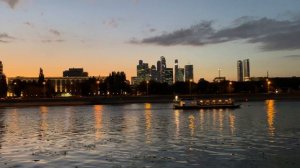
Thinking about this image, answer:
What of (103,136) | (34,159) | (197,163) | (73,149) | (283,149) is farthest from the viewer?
(103,136)

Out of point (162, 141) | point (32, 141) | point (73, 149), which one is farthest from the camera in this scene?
point (32, 141)

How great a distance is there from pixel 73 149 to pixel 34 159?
22.3 feet

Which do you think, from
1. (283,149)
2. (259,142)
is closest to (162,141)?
(259,142)

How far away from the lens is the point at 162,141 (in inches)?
2087

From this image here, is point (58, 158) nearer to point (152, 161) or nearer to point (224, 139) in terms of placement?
point (152, 161)

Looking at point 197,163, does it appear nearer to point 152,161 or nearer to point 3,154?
point 152,161

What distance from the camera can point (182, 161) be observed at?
37.8m

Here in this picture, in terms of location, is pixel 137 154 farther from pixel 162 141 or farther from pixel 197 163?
pixel 162 141

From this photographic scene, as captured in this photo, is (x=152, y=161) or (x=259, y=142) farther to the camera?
(x=259, y=142)

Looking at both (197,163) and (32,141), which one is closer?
(197,163)

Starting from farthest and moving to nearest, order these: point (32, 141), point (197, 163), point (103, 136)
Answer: point (103, 136), point (32, 141), point (197, 163)

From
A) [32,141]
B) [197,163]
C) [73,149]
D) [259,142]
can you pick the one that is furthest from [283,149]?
[32,141]

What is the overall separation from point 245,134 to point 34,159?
27.1 metres

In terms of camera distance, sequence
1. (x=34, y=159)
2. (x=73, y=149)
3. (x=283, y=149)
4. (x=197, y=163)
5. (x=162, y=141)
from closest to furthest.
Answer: (x=197, y=163)
(x=34, y=159)
(x=283, y=149)
(x=73, y=149)
(x=162, y=141)
